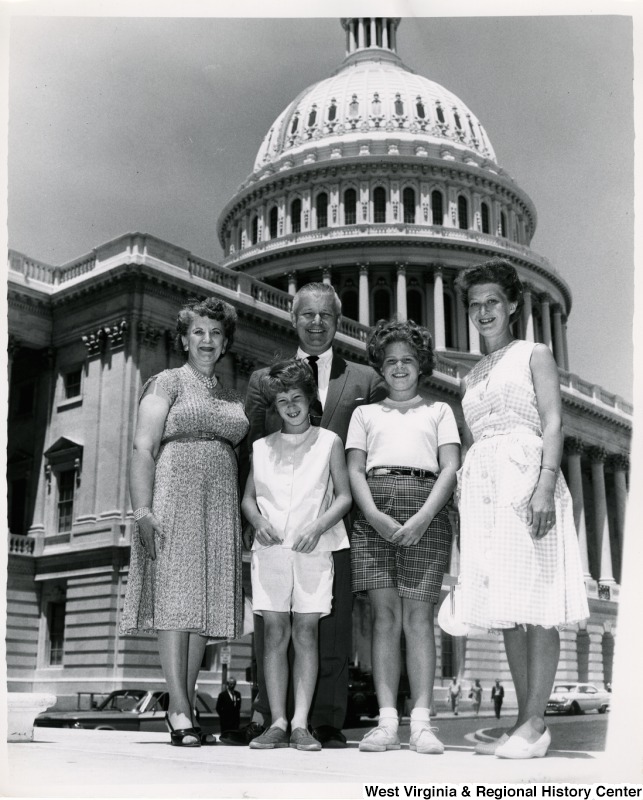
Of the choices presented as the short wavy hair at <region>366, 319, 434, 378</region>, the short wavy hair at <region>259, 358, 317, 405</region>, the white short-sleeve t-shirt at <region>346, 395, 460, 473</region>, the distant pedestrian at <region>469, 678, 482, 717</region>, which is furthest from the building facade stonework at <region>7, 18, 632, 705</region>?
the distant pedestrian at <region>469, 678, 482, 717</region>

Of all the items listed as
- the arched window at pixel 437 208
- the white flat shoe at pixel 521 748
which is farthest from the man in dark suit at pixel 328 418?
the arched window at pixel 437 208

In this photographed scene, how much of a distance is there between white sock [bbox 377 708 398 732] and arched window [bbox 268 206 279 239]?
68827mm

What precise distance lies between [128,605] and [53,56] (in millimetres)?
4138

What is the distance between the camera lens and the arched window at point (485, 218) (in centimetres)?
7400

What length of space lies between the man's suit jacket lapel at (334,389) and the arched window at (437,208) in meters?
67.4

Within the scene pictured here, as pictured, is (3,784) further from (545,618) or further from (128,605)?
(545,618)

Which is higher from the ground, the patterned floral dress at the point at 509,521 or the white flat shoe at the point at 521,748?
the patterned floral dress at the point at 509,521

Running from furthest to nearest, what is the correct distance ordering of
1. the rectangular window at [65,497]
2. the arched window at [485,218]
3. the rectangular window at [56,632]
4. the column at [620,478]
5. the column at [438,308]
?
the arched window at [485,218], the column at [438,308], the column at [620,478], the rectangular window at [65,497], the rectangular window at [56,632]

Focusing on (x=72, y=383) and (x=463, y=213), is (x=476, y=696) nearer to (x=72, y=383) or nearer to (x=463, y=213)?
(x=72, y=383)

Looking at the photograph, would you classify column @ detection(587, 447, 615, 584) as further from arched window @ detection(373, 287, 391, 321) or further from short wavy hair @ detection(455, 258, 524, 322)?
short wavy hair @ detection(455, 258, 524, 322)

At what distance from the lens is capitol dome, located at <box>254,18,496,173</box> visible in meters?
74.2

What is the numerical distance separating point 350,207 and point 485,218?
10.6 meters

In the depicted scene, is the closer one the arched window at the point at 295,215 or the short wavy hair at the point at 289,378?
the short wavy hair at the point at 289,378

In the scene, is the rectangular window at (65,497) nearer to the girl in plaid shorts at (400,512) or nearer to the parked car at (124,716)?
the parked car at (124,716)
